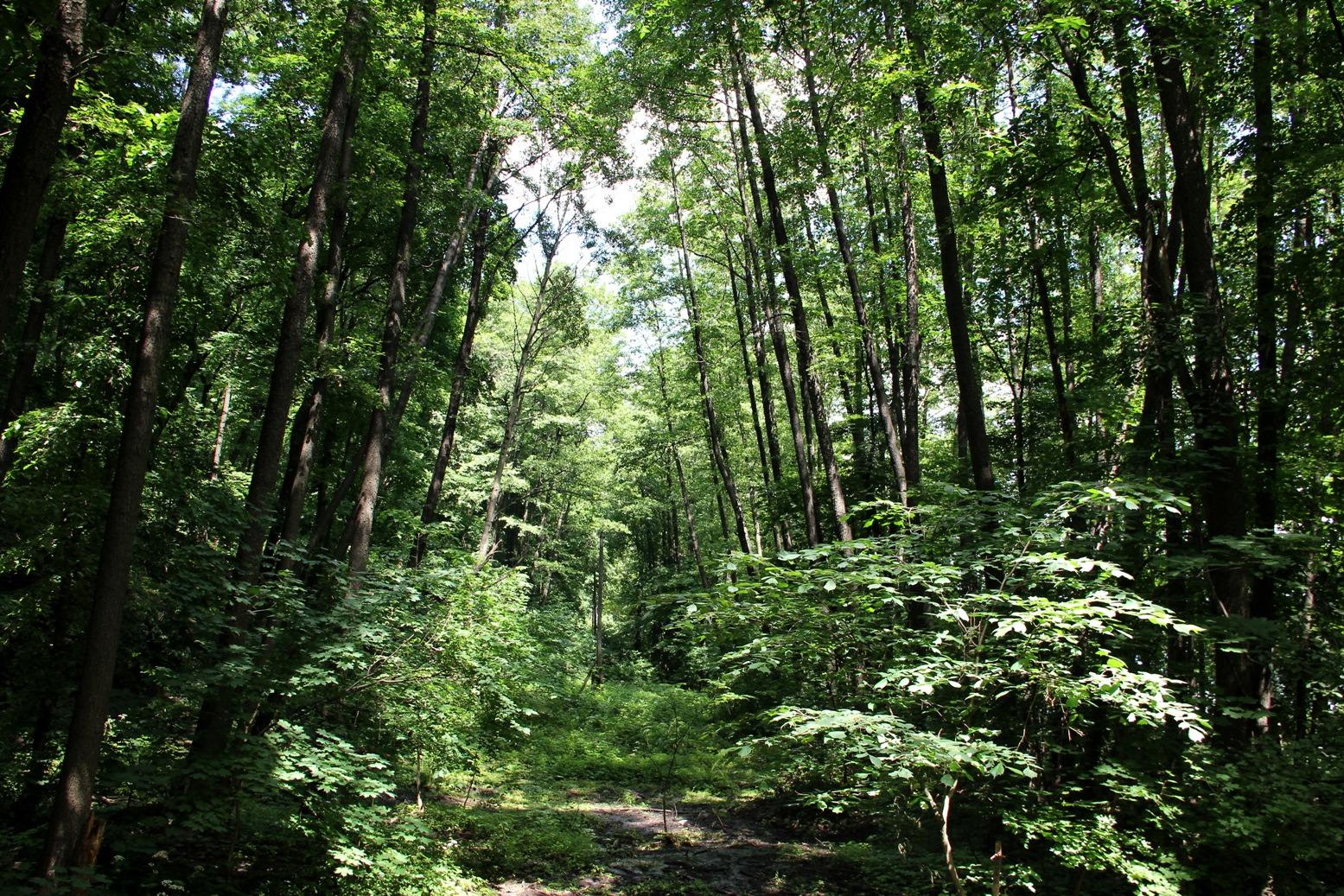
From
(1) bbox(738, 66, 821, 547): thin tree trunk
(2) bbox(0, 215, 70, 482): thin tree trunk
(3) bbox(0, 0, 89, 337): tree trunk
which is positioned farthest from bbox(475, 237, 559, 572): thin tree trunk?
(3) bbox(0, 0, 89, 337): tree trunk

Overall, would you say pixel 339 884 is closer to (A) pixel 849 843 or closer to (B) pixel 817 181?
(A) pixel 849 843

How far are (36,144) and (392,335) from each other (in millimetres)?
6223

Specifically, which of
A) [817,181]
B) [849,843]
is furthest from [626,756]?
[817,181]

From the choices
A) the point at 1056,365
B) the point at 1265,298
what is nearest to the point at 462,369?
the point at 1056,365

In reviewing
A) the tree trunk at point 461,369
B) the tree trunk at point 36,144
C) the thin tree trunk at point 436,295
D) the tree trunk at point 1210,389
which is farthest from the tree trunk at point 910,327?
the tree trunk at point 36,144

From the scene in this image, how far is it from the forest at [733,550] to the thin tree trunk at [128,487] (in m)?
0.03

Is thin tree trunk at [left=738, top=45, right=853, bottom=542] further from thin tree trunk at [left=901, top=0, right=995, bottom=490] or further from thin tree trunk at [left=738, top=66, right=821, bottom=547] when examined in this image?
thin tree trunk at [left=901, top=0, right=995, bottom=490]

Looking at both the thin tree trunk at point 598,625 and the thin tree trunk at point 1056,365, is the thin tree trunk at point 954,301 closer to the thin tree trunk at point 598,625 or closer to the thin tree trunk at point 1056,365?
the thin tree trunk at point 1056,365

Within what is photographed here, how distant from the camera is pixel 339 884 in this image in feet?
18.1

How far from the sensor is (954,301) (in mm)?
6949

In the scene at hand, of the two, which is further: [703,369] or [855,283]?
[703,369]

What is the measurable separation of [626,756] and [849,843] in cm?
694

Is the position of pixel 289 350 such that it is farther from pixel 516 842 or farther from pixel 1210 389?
pixel 1210 389

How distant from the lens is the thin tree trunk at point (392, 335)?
9539 mm
